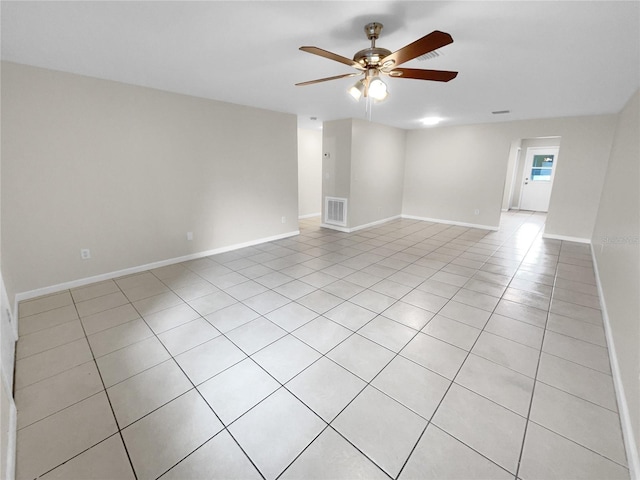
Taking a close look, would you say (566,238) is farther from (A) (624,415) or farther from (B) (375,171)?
(A) (624,415)

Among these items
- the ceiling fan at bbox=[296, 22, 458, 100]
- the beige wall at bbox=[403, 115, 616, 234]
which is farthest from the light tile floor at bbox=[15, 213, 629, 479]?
the beige wall at bbox=[403, 115, 616, 234]

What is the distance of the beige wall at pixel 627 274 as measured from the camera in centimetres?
151

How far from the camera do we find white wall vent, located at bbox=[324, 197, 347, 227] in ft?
19.1

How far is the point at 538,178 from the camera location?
8.46 metres

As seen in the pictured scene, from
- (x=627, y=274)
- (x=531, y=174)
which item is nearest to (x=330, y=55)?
(x=627, y=274)

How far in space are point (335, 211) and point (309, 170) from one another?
181 cm

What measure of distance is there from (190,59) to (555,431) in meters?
3.80

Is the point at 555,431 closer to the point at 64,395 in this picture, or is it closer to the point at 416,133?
the point at 64,395

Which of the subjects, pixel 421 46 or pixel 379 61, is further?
pixel 379 61

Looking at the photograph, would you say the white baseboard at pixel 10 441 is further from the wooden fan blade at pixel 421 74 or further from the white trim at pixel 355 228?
the white trim at pixel 355 228

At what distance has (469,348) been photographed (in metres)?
2.13

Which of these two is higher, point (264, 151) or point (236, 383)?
point (264, 151)

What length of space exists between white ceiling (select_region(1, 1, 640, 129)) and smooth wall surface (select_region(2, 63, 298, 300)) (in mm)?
309

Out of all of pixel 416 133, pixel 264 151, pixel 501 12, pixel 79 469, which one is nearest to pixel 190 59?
pixel 264 151
